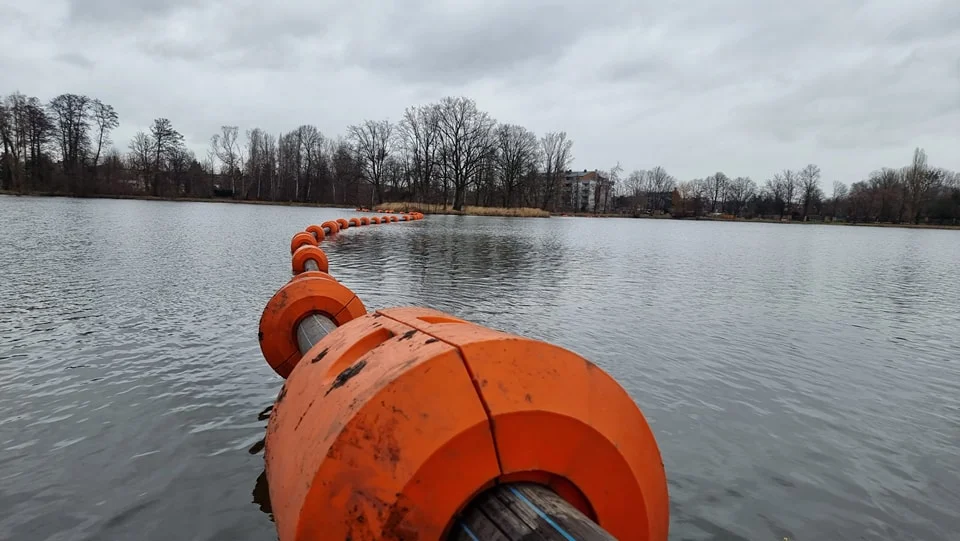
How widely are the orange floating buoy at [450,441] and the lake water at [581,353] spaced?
2.08 meters

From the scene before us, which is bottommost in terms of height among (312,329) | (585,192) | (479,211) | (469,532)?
(312,329)

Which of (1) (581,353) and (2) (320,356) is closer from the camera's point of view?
(2) (320,356)

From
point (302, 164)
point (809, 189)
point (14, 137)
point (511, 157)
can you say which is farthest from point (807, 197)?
point (14, 137)

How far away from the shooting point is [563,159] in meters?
98.8

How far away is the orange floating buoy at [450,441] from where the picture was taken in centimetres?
142

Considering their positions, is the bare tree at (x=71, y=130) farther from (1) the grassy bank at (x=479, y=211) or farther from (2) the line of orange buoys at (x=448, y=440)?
(2) the line of orange buoys at (x=448, y=440)

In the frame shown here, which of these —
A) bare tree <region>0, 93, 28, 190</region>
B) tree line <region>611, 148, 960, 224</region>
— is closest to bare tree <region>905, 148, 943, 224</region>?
tree line <region>611, 148, 960, 224</region>

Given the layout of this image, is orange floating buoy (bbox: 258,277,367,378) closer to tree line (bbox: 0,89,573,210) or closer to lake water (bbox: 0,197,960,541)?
lake water (bbox: 0,197,960,541)

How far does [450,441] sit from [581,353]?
6071mm

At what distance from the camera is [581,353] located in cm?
727

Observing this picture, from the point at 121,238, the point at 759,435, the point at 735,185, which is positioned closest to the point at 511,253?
the point at 121,238

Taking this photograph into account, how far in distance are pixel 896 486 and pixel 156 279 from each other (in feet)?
40.6

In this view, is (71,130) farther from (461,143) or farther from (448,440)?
A: (448,440)

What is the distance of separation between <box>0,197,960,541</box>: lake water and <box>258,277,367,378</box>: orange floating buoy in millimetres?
613
